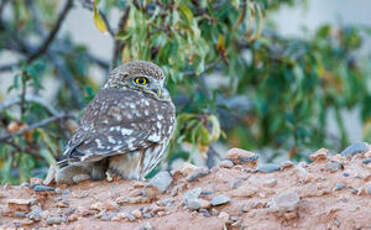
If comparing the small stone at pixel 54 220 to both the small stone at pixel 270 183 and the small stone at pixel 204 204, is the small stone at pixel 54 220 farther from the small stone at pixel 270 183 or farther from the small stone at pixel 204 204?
the small stone at pixel 270 183

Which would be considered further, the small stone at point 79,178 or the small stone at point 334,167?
the small stone at point 79,178

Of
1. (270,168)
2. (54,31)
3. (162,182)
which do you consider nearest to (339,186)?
(270,168)

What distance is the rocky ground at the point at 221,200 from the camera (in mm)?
3346

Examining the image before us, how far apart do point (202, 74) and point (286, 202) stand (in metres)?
3.40

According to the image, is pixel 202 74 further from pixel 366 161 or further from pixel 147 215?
pixel 147 215

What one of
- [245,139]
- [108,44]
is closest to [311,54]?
[245,139]

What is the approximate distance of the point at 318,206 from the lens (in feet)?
11.2

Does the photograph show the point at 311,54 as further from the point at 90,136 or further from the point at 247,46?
the point at 90,136

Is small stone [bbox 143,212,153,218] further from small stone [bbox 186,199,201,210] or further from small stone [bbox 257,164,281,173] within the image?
small stone [bbox 257,164,281,173]

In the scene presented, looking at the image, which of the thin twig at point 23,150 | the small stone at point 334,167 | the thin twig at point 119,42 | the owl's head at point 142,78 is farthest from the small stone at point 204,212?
the thin twig at point 23,150

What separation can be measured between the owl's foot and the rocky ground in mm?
94

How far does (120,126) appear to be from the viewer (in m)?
4.51

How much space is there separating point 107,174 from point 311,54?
12.0 feet

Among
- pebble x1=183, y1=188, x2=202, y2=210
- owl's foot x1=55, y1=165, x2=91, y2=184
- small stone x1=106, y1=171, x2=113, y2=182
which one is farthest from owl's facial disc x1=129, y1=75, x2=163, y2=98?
pebble x1=183, y1=188, x2=202, y2=210
